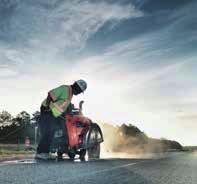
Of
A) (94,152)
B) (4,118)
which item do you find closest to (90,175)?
(94,152)

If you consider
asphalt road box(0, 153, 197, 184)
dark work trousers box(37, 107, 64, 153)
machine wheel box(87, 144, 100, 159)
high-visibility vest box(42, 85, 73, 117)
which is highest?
high-visibility vest box(42, 85, 73, 117)

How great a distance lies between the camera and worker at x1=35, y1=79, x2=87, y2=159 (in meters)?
11.7

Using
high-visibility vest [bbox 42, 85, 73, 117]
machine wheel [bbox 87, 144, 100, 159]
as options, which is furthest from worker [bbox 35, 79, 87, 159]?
machine wheel [bbox 87, 144, 100, 159]

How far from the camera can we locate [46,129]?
39.7 feet

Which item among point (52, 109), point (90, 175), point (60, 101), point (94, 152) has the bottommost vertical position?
point (90, 175)

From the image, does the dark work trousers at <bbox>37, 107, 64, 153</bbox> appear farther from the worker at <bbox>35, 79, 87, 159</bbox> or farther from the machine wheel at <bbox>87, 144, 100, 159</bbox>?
the machine wheel at <bbox>87, 144, 100, 159</bbox>

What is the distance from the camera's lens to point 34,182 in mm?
4988

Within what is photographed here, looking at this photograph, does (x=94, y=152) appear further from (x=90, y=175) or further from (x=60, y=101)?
(x=90, y=175)

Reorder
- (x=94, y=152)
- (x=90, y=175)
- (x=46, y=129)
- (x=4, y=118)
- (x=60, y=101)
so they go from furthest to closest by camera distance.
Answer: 1. (x=4, y=118)
2. (x=94, y=152)
3. (x=46, y=129)
4. (x=60, y=101)
5. (x=90, y=175)

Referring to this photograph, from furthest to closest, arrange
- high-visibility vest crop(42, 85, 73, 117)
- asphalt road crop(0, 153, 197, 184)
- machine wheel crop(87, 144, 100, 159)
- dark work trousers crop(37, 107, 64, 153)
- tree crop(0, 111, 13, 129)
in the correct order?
tree crop(0, 111, 13, 129), machine wheel crop(87, 144, 100, 159), dark work trousers crop(37, 107, 64, 153), high-visibility vest crop(42, 85, 73, 117), asphalt road crop(0, 153, 197, 184)

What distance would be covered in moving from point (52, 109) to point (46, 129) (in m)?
0.70

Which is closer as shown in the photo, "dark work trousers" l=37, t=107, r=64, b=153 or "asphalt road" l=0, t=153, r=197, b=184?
"asphalt road" l=0, t=153, r=197, b=184

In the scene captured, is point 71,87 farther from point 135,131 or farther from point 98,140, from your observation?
point 135,131

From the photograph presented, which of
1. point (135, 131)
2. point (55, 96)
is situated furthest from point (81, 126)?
point (135, 131)
